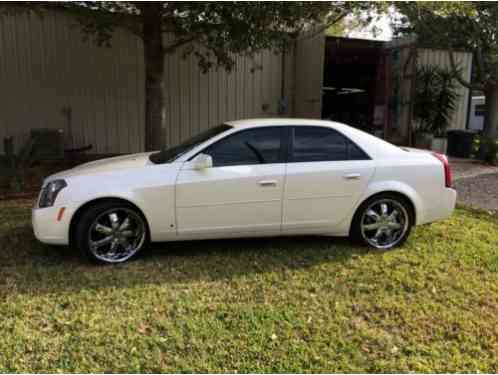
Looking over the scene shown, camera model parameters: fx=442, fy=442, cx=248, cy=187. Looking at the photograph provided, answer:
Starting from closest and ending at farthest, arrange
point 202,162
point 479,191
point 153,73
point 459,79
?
1. point 202,162
2. point 153,73
3. point 479,191
4. point 459,79

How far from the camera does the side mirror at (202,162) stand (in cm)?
426

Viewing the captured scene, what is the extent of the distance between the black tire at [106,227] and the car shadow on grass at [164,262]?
0.32ft

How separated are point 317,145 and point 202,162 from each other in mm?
1266

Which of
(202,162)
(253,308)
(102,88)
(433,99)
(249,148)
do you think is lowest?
(253,308)

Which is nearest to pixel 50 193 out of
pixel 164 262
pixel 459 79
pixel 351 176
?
pixel 164 262

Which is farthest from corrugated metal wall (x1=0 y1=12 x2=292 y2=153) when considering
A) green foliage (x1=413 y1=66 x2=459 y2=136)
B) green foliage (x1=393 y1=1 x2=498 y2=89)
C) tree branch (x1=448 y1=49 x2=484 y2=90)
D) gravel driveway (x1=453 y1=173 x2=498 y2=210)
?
gravel driveway (x1=453 y1=173 x2=498 y2=210)

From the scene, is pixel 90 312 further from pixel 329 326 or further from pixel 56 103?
pixel 56 103

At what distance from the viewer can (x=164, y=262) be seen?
14.5ft

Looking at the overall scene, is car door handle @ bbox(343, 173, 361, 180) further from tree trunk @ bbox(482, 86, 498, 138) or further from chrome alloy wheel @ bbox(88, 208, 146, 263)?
tree trunk @ bbox(482, 86, 498, 138)

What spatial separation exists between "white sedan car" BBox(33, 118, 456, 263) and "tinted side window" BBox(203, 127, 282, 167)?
10mm

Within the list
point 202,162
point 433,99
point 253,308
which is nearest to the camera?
point 253,308

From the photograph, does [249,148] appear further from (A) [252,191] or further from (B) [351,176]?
(B) [351,176]

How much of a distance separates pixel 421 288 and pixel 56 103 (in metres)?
8.76

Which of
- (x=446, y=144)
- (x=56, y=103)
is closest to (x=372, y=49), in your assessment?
(x=446, y=144)
